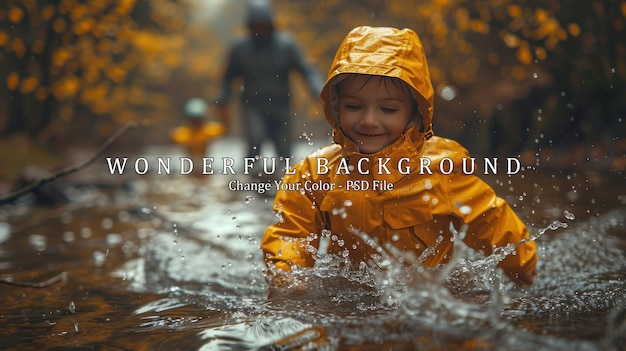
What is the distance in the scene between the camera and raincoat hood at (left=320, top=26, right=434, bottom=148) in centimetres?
280

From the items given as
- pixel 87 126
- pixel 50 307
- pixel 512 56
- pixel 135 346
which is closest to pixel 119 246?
pixel 50 307

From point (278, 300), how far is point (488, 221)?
95cm

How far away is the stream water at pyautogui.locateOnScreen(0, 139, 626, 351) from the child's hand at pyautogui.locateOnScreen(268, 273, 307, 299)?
0.06 m

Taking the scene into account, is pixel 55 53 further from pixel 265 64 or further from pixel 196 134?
pixel 265 64

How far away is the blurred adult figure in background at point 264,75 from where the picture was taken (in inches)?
295

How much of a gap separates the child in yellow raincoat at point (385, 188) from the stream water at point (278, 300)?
104 mm

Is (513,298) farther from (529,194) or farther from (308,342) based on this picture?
(529,194)

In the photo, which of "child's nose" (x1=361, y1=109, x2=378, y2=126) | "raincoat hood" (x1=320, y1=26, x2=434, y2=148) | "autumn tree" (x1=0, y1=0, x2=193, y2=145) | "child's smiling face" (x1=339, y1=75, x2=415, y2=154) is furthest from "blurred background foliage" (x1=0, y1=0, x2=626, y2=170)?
"child's nose" (x1=361, y1=109, x2=378, y2=126)

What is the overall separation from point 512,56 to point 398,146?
7.46m

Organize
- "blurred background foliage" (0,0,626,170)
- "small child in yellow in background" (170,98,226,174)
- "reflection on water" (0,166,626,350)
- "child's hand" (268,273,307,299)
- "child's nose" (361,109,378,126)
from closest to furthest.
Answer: "reflection on water" (0,166,626,350) < "child's hand" (268,273,307,299) < "child's nose" (361,109,378,126) < "blurred background foliage" (0,0,626,170) < "small child in yellow in background" (170,98,226,174)

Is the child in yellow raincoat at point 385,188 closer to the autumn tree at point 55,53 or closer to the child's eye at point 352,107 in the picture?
the child's eye at point 352,107

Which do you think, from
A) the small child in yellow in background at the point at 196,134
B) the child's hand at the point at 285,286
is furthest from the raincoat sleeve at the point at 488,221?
the small child in yellow in background at the point at 196,134

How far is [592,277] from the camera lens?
3117 mm

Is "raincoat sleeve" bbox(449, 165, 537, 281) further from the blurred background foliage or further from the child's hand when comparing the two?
the blurred background foliage
